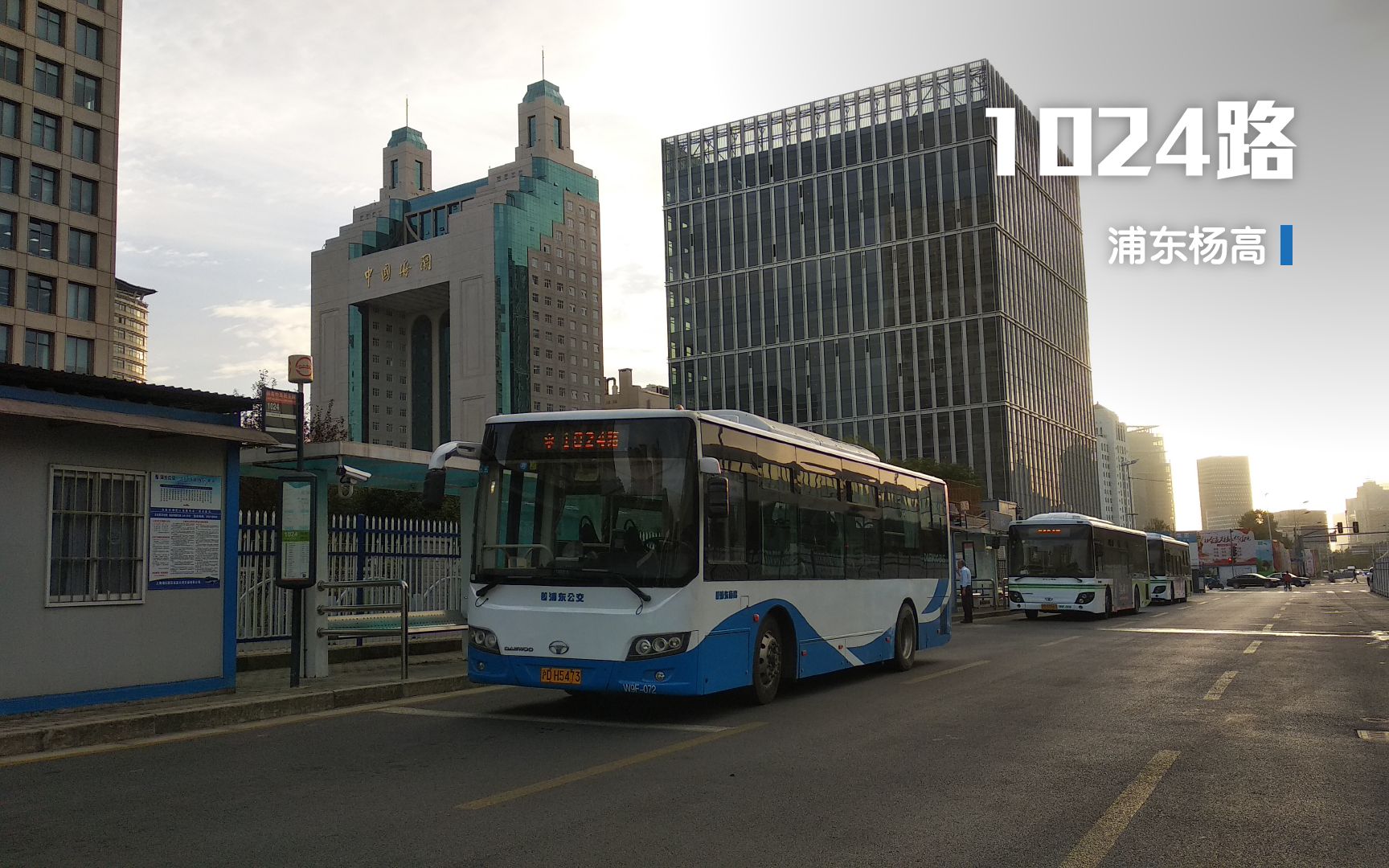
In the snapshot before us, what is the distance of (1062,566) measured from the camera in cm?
2884

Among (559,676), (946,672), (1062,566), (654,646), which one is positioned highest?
(1062,566)

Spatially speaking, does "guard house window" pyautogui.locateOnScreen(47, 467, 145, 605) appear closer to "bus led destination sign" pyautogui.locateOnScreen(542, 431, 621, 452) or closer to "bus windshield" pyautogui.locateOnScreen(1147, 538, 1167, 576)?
"bus led destination sign" pyautogui.locateOnScreen(542, 431, 621, 452)

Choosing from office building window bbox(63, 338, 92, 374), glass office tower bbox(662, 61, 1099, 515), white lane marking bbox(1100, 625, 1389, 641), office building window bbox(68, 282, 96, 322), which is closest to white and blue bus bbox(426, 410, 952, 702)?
white lane marking bbox(1100, 625, 1389, 641)

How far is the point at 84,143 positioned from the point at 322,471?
58.3m

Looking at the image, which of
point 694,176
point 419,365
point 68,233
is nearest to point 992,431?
point 694,176

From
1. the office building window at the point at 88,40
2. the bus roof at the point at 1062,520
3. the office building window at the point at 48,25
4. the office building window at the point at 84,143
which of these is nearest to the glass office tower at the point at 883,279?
the office building window at the point at 84,143

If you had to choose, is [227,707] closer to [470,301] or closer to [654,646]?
[654,646]

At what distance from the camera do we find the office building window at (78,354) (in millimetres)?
58000

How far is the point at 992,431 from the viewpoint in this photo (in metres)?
96.8

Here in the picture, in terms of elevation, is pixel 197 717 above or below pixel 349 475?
below

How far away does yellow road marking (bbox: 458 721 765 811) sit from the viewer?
21.0 feet

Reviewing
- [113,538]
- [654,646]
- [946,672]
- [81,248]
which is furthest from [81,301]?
[654,646]

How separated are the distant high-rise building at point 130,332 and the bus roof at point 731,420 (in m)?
171

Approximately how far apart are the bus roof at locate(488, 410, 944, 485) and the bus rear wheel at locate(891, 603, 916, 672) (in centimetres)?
216
